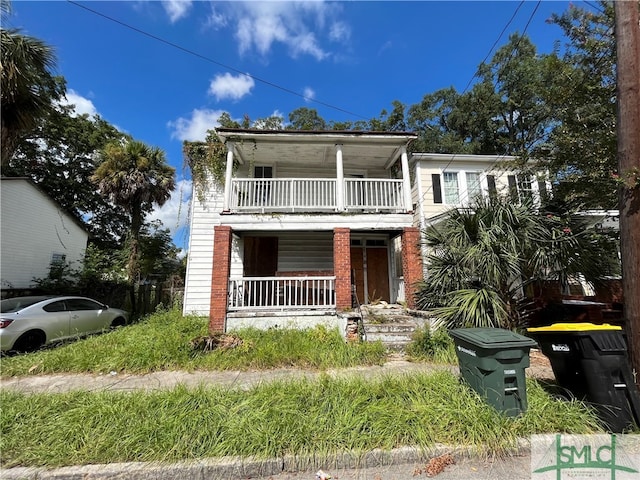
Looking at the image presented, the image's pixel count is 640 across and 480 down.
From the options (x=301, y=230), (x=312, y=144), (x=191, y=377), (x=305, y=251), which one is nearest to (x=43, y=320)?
(x=191, y=377)

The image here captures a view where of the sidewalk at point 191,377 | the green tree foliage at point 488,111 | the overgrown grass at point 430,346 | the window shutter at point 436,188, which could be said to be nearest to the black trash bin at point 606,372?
the sidewalk at point 191,377

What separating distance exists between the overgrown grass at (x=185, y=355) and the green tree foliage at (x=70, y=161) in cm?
1681

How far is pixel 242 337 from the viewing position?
716cm

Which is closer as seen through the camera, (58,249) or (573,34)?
(573,34)

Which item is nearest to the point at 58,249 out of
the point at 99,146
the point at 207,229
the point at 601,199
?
the point at 207,229

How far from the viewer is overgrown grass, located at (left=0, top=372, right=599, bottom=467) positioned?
2.80 metres

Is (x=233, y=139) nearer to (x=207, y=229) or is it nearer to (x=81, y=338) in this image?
(x=207, y=229)

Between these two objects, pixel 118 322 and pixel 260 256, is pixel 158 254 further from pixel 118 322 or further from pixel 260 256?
pixel 260 256

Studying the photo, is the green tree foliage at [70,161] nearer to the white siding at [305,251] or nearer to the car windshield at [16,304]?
the car windshield at [16,304]

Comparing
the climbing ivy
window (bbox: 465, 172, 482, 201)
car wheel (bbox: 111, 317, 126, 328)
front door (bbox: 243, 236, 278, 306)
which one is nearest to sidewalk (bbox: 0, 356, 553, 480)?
front door (bbox: 243, 236, 278, 306)

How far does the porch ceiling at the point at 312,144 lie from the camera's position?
29.1 ft

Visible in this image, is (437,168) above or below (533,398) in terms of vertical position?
above

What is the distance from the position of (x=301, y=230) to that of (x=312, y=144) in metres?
2.90

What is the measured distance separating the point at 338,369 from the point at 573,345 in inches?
148
